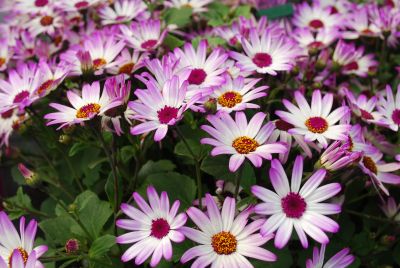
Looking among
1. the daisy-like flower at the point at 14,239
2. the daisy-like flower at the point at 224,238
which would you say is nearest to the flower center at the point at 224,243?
the daisy-like flower at the point at 224,238

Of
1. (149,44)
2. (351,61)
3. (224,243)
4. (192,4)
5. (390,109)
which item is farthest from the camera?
(192,4)

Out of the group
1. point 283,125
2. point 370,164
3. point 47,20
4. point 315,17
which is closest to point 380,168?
point 370,164

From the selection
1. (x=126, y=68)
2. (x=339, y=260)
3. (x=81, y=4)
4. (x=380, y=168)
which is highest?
(x=81, y=4)

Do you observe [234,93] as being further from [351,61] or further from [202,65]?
[351,61]

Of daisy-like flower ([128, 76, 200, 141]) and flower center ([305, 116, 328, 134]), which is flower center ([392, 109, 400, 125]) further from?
daisy-like flower ([128, 76, 200, 141])

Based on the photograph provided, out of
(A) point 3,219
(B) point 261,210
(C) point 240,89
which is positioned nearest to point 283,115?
(C) point 240,89

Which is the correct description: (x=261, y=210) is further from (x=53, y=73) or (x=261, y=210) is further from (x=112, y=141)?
(x=53, y=73)

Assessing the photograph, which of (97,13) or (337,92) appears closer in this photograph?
(337,92)
